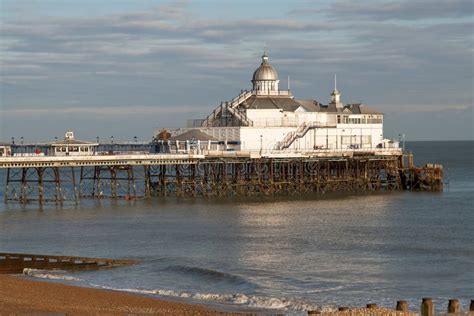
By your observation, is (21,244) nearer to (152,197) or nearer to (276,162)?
(152,197)

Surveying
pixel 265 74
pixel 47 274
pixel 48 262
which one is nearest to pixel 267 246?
pixel 48 262

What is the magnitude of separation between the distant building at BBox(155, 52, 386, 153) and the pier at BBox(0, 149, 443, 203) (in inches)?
71.8

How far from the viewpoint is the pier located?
7062 centimetres

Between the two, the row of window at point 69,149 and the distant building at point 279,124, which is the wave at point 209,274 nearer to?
the row of window at point 69,149

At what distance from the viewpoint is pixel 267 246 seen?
47375 millimetres

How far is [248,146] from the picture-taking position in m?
81.7

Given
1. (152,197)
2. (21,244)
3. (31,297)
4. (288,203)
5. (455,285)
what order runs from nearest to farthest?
(31,297) < (455,285) < (21,244) < (288,203) < (152,197)

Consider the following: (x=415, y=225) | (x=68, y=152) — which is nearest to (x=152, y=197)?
(x=68, y=152)

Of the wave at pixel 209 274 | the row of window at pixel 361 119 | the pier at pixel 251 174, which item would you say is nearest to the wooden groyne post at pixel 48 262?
the wave at pixel 209 274

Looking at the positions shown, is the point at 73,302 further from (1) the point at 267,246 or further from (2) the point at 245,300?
(1) the point at 267,246

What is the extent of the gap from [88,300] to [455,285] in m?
12.3

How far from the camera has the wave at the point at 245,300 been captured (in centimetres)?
3219

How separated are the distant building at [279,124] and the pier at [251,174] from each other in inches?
71.8

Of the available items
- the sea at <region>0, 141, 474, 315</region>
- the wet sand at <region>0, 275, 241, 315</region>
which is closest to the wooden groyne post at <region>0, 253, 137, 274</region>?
the sea at <region>0, 141, 474, 315</region>
